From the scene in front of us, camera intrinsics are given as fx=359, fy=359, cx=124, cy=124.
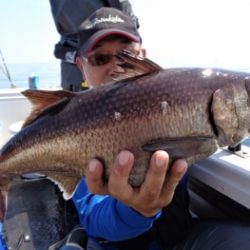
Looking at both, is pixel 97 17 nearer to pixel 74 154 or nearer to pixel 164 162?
pixel 74 154

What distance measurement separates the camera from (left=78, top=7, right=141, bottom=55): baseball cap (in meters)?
2.73

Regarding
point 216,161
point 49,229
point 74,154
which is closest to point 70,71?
point 49,229

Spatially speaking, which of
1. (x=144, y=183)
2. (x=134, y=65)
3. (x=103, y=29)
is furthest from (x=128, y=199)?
(x=103, y=29)

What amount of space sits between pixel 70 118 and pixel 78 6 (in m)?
2.84

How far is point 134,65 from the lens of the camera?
5.51 feet

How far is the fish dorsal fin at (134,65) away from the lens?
1.66 meters

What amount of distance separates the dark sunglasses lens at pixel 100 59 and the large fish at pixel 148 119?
3.32 ft

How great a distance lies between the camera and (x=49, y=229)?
9.72ft

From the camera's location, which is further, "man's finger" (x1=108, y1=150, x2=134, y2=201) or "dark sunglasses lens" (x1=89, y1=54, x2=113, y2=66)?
"dark sunglasses lens" (x1=89, y1=54, x2=113, y2=66)

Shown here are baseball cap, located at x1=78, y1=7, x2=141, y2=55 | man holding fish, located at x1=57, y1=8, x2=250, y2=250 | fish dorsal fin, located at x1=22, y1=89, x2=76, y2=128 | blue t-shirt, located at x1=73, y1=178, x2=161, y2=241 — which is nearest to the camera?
man holding fish, located at x1=57, y1=8, x2=250, y2=250

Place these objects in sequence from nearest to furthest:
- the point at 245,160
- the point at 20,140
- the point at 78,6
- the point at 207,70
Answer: the point at 207,70 < the point at 20,140 < the point at 245,160 < the point at 78,6

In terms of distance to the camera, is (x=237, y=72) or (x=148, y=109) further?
(x=237, y=72)

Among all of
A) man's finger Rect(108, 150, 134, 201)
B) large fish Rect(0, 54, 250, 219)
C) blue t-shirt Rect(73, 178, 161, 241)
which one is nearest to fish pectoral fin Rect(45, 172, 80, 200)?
large fish Rect(0, 54, 250, 219)

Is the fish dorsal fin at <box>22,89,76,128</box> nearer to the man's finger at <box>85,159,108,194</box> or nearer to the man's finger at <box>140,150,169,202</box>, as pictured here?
the man's finger at <box>85,159,108,194</box>
